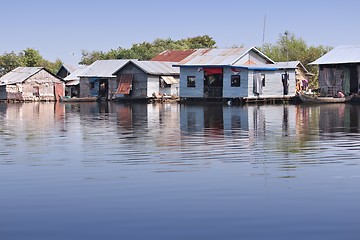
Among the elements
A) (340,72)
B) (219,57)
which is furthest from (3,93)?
(340,72)

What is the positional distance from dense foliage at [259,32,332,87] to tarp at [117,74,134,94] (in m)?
18.4

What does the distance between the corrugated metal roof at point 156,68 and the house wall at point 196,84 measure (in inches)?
145

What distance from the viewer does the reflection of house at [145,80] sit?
48375mm

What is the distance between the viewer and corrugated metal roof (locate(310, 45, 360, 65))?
41469 mm

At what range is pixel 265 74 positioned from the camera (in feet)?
140

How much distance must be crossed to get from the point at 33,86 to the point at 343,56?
27.6 m

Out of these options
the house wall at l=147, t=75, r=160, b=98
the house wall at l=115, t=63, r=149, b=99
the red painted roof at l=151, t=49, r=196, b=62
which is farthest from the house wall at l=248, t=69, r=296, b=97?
the red painted roof at l=151, t=49, r=196, b=62

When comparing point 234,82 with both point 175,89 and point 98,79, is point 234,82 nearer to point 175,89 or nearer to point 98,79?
point 175,89

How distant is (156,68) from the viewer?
49500 mm

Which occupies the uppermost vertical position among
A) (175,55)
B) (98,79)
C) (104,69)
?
(175,55)

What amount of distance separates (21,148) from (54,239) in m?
9.00

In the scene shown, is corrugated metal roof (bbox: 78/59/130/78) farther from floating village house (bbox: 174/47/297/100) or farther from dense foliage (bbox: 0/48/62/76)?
dense foliage (bbox: 0/48/62/76)

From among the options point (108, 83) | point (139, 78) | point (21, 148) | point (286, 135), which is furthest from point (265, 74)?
point (21, 148)

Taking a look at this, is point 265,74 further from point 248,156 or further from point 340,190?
point 340,190
